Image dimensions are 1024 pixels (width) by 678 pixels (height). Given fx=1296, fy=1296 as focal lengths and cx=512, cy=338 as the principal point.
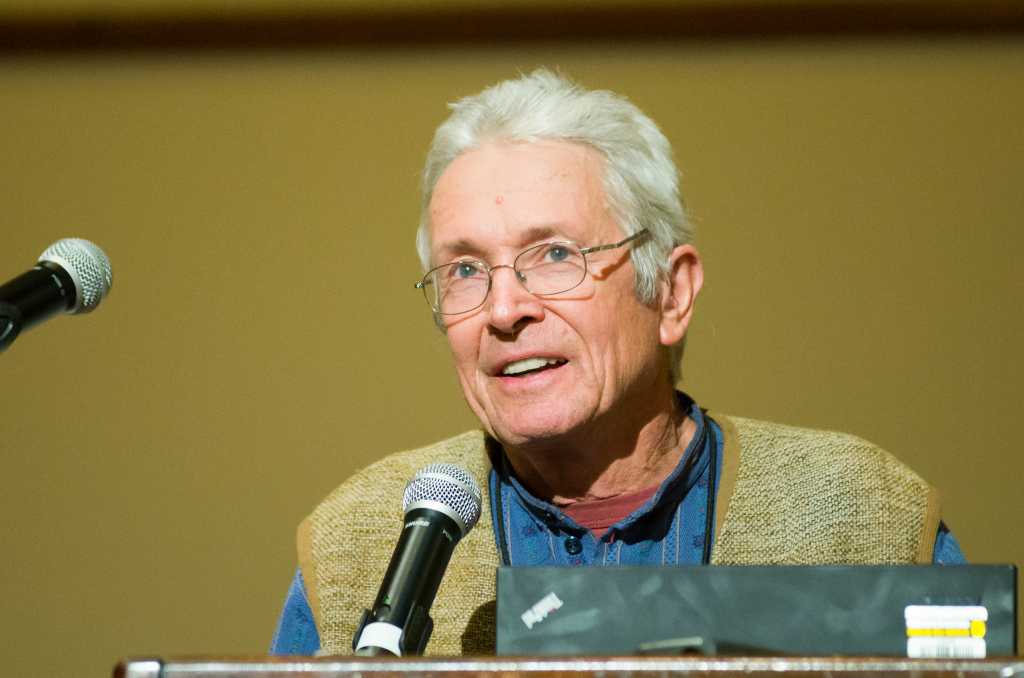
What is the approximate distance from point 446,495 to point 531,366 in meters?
0.48

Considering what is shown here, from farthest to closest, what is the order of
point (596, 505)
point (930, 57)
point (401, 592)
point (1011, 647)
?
1. point (930, 57)
2. point (596, 505)
3. point (401, 592)
4. point (1011, 647)

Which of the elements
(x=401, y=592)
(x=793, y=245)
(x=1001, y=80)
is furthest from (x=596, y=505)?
(x=1001, y=80)

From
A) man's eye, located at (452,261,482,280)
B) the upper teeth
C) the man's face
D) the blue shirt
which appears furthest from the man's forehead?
the blue shirt

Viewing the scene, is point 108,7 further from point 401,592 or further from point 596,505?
point 401,592

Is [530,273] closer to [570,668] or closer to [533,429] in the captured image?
[533,429]

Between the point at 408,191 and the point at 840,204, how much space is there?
95 cm

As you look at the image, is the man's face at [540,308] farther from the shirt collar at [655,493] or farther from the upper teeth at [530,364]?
the shirt collar at [655,493]

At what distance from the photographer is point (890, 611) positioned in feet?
3.64

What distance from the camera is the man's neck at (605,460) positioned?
1.93 m

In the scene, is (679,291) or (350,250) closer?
(679,291)

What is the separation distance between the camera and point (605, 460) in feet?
6.43

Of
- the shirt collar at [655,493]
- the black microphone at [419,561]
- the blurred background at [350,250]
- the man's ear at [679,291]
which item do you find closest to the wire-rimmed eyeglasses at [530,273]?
the man's ear at [679,291]

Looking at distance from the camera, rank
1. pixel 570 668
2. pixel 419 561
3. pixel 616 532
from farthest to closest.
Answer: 1. pixel 616 532
2. pixel 419 561
3. pixel 570 668

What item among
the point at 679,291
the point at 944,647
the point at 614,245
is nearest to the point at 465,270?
the point at 614,245
